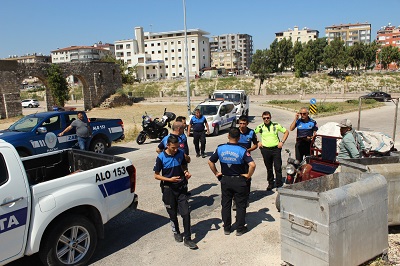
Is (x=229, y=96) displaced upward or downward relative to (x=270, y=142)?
upward

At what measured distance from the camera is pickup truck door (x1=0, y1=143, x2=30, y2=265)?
3.89m

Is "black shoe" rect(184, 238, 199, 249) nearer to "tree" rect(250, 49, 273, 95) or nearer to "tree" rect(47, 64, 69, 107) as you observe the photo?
"tree" rect(47, 64, 69, 107)

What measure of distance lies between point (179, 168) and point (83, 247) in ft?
5.61

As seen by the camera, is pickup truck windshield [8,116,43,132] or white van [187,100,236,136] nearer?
pickup truck windshield [8,116,43,132]

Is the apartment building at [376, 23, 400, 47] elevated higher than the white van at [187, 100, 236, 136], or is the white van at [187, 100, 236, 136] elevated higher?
the apartment building at [376, 23, 400, 47]

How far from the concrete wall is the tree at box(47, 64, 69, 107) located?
45cm

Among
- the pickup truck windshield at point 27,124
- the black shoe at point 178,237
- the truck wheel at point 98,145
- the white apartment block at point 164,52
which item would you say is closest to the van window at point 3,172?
the black shoe at point 178,237

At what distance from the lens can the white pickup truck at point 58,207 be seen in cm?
398

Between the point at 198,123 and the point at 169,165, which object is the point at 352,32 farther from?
the point at 169,165

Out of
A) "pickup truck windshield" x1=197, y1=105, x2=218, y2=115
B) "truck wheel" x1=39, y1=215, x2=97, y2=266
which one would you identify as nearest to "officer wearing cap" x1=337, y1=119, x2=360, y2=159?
"truck wheel" x1=39, y1=215, x2=97, y2=266

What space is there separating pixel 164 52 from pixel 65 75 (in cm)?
8731

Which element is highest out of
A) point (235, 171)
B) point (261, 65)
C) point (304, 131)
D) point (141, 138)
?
point (261, 65)

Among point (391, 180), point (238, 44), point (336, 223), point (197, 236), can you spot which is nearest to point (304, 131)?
point (391, 180)

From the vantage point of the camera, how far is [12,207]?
396 cm
